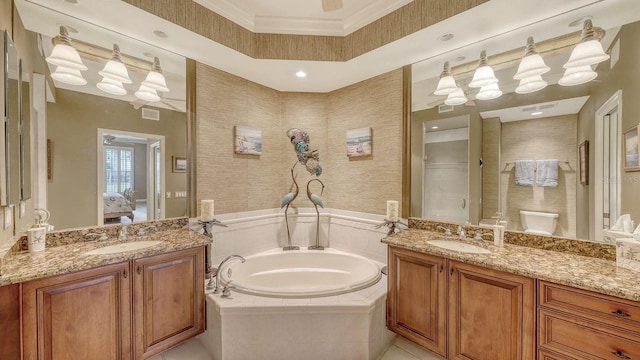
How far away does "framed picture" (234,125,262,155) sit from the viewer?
9.33ft

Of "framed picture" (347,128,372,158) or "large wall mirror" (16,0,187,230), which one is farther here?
"framed picture" (347,128,372,158)

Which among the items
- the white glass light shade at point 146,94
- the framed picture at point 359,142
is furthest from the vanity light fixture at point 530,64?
Result: the white glass light shade at point 146,94

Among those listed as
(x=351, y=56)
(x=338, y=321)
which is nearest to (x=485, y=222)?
(x=338, y=321)

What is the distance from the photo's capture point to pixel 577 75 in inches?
68.3

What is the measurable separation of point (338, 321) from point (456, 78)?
228cm

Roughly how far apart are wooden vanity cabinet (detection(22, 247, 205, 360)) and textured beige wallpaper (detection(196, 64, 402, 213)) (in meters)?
0.88

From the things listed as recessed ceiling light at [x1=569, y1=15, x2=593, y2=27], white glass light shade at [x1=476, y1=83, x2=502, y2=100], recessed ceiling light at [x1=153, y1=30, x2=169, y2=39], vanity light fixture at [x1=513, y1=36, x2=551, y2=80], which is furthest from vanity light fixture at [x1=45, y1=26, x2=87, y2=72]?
recessed ceiling light at [x1=569, y1=15, x2=593, y2=27]

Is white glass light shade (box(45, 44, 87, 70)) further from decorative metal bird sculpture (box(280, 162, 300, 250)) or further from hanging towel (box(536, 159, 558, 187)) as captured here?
hanging towel (box(536, 159, 558, 187))

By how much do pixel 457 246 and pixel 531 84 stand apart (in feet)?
4.34

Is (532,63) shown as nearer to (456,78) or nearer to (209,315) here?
(456,78)

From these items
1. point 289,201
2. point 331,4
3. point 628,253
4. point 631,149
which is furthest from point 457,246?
point 331,4

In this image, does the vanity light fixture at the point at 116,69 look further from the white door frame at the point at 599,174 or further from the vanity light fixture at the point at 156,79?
the white door frame at the point at 599,174

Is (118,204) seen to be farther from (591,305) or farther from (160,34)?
(591,305)

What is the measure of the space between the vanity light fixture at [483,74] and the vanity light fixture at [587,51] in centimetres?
45
